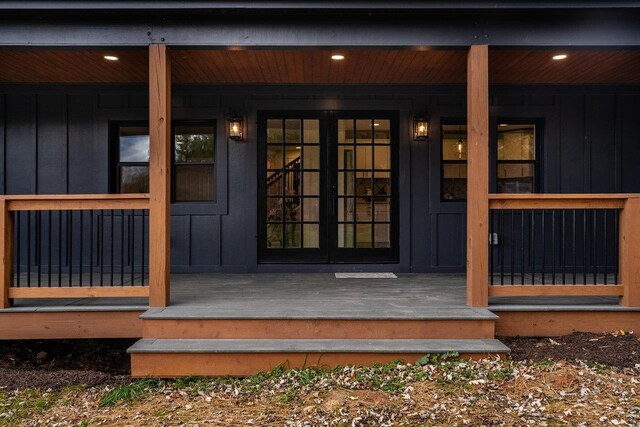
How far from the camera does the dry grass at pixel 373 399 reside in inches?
106

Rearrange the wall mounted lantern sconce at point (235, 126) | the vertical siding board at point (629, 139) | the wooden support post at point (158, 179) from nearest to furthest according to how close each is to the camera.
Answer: the wooden support post at point (158, 179) < the wall mounted lantern sconce at point (235, 126) < the vertical siding board at point (629, 139)

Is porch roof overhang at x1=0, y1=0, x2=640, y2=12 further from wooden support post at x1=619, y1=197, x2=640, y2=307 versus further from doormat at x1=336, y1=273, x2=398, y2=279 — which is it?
doormat at x1=336, y1=273, x2=398, y2=279

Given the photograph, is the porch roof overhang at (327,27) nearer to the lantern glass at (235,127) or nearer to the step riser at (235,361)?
the lantern glass at (235,127)

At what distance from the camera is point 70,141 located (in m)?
5.69

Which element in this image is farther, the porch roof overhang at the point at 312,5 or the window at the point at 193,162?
the window at the point at 193,162

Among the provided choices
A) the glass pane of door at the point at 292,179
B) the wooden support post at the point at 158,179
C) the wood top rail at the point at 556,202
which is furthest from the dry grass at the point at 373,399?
the glass pane of door at the point at 292,179

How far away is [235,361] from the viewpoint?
330cm

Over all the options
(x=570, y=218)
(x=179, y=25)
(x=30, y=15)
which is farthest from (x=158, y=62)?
(x=570, y=218)

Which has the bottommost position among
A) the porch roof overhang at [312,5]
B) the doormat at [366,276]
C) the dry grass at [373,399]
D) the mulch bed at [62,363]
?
the mulch bed at [62,363]

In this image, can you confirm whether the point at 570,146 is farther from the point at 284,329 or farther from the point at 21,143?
the point at 21,143

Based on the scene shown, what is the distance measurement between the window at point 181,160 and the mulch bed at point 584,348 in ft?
13.4

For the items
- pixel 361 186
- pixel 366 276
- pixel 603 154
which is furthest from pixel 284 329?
pixel 603 154

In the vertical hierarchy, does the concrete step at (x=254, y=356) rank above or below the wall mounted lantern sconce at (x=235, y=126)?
below

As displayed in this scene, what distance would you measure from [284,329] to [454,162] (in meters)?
3.53
